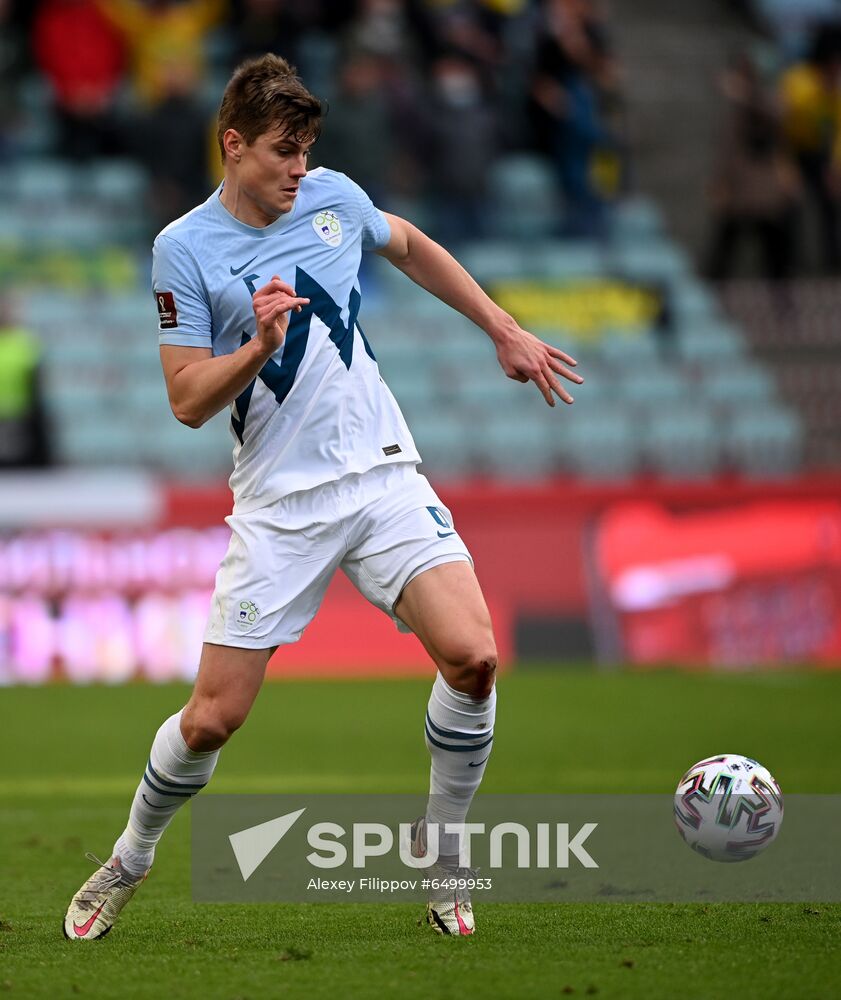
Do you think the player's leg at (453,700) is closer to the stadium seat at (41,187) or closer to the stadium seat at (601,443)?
the stadium seat at (601,443)

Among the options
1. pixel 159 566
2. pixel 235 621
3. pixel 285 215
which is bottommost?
pixel 159 566

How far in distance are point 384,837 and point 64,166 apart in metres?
13.5

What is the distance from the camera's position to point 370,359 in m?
5.03

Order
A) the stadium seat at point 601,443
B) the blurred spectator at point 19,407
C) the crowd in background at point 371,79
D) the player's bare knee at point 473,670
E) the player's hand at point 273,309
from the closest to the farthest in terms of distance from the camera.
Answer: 1. the player's hand at point 273,309
2. the player's bare knee at point 473,670
3. the blurred spectator at point 19,407
4. the stadium seat at point 601,443
5. the crowd in background at point 371,79

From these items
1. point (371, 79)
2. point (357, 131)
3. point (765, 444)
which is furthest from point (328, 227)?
point (371, 79)

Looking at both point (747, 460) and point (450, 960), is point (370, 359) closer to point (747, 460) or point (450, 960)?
point (450, 960)

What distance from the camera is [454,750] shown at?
4.82 m

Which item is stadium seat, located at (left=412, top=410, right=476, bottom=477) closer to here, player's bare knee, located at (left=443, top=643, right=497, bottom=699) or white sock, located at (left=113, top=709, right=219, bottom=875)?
→ white sock, located at (left=113, top=709, right=219, bottom=875)

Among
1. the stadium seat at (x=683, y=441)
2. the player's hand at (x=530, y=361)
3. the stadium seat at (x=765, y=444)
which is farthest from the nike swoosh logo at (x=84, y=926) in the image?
the stadium seat at (x=765, y=444)

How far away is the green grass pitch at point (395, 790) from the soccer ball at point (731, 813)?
0.19m

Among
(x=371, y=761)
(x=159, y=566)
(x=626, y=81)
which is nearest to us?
(x=371, y=761)

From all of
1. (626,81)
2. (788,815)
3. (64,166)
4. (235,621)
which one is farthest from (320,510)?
(626,81)

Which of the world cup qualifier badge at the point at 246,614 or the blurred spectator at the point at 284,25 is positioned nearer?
the world cup qualifier badge at the point at 246,614

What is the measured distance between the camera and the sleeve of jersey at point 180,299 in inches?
185
